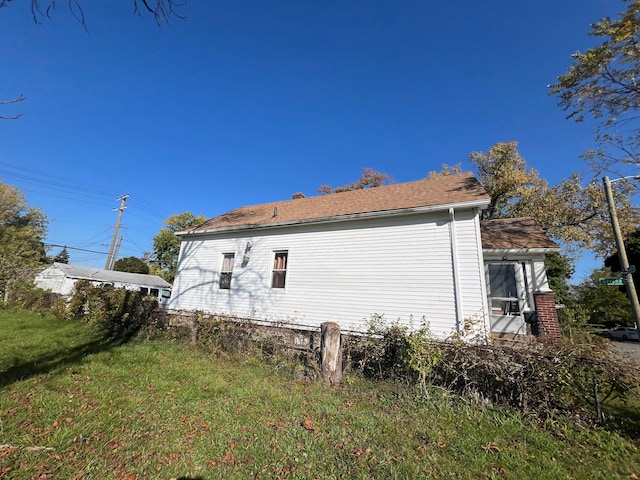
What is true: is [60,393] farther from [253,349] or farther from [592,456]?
[592,456]

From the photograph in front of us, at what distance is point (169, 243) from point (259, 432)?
4360 cm

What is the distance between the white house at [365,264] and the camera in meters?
7.30

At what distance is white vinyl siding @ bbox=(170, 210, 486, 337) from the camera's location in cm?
726

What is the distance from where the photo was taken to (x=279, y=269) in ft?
32.7

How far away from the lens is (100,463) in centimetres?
275

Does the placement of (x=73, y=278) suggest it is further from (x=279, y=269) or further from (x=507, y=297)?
(x=507, y=297)

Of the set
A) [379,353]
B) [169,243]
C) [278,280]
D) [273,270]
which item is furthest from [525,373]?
[169,243]

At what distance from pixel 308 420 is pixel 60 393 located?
3.84m

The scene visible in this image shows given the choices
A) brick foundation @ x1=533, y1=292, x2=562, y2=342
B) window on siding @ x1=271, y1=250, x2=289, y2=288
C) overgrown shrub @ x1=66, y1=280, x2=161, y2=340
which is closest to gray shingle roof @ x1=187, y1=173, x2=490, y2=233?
window on siding @ x1=271, y1=250, x2=289, y2=288

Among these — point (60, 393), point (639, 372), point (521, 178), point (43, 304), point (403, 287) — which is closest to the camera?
point (639, 372)

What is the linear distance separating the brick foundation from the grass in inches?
184

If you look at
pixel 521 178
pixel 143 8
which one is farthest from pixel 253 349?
pixel 521 178

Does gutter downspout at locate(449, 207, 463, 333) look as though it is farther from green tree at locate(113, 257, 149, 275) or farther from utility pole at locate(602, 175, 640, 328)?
green tree at locate(113, 257, 149, 275)

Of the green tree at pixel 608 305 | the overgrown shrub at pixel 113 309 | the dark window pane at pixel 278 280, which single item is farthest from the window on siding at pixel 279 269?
the green tree at pixel 608 305
